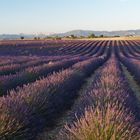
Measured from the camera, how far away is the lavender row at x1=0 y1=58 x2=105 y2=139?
210 inches

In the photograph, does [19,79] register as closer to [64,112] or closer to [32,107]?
[64,112]

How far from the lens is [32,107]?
266 inches

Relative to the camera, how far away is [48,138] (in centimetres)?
676

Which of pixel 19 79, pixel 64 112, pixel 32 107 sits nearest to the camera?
pixel 32 107

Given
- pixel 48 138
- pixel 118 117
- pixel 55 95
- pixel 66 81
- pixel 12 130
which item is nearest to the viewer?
pixel 118 117

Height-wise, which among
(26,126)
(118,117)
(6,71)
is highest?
(118,117)

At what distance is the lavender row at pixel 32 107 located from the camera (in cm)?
534

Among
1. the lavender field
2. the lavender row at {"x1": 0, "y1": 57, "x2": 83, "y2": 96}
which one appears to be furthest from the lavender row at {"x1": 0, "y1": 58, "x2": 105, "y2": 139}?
the lavender row at {"x1": 0, "y1": 57, "x2": 83, "y2": 96}

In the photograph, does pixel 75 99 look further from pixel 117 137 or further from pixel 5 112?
pixel 117 137

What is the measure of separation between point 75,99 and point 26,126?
4.91 m

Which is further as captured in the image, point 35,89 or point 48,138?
point 35,89

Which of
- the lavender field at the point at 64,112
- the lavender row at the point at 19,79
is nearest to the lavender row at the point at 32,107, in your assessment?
the lavender field at the point at 64,112

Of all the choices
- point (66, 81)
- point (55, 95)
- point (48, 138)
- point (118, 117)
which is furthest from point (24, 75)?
point (118, 117)

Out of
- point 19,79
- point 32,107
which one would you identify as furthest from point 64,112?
point 19,79
